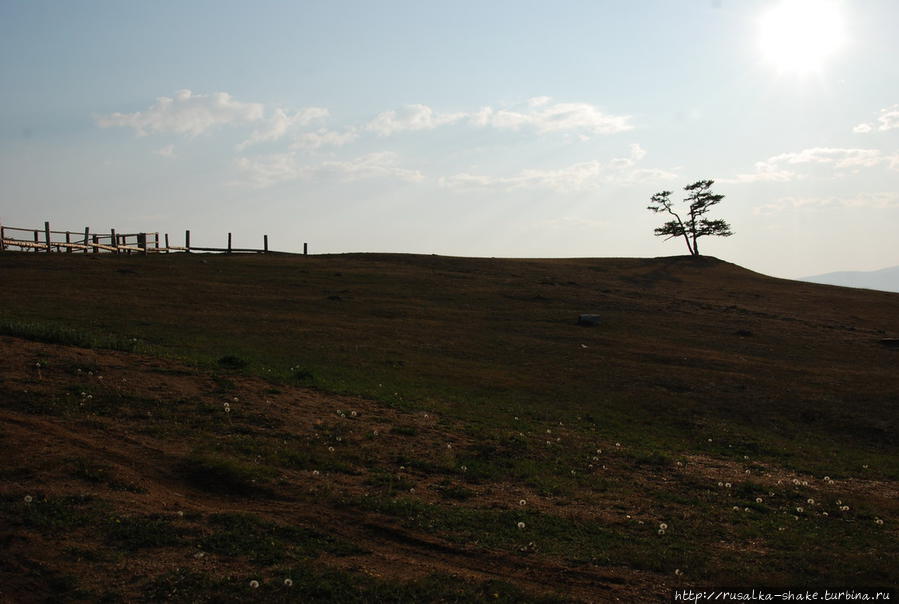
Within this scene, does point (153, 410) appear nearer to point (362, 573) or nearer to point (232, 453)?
point (232, 453)

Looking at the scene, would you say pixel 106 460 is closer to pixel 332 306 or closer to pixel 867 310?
pixel 332 306

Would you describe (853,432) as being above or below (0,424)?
below

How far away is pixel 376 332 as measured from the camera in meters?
34.4

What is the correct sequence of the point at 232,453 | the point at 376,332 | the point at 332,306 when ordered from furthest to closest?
the point at 332,306
the point at 376,332
the point at 232,453

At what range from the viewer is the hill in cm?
947

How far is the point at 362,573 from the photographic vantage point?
30.3ft

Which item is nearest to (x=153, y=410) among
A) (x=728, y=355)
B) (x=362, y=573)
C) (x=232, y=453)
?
(x=232, y=453)

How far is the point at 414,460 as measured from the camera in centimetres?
1458

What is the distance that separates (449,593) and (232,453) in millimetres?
6027

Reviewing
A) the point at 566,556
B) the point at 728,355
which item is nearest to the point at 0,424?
the point at 566,556

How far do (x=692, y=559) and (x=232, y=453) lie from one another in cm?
813

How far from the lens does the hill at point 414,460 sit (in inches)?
373

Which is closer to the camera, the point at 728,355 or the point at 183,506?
the point at 183,506

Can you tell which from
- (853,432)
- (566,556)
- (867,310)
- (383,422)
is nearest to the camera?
(566,556)
